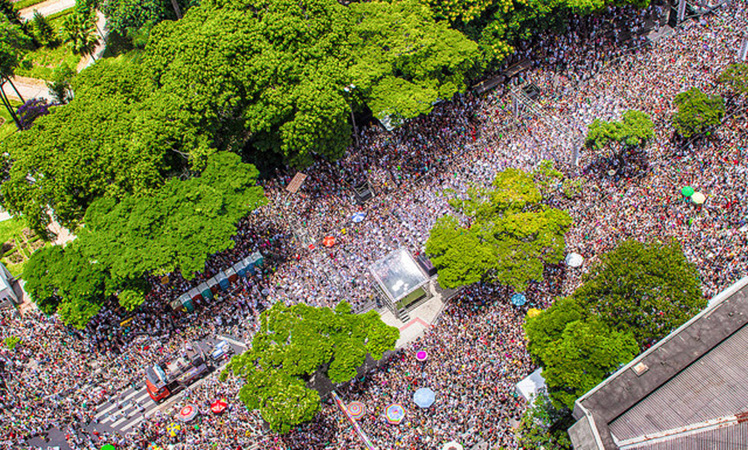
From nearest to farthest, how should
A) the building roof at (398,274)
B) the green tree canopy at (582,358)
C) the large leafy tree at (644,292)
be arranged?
the green tree canopy at (582,358), the large leafy tree at (644,292), the building roof at (398,274)

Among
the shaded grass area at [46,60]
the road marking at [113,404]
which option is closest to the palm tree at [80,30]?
the shaded grass area at [46,60]

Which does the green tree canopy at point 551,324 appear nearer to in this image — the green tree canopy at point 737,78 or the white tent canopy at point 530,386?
the white tent canopy at point 530,386

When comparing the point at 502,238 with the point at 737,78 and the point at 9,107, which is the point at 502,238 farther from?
the point at 9,107

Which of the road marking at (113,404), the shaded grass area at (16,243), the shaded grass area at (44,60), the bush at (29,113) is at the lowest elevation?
the road marking at (113,404)

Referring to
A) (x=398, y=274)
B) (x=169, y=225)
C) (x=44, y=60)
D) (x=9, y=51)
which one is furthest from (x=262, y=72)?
(x=44, y=60)

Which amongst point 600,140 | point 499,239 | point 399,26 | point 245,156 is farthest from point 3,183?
point 600,140

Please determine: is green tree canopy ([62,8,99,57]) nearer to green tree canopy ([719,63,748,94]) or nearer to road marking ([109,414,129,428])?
road marking ([109,414,129,428])

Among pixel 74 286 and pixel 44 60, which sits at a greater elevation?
pixel 44 60
